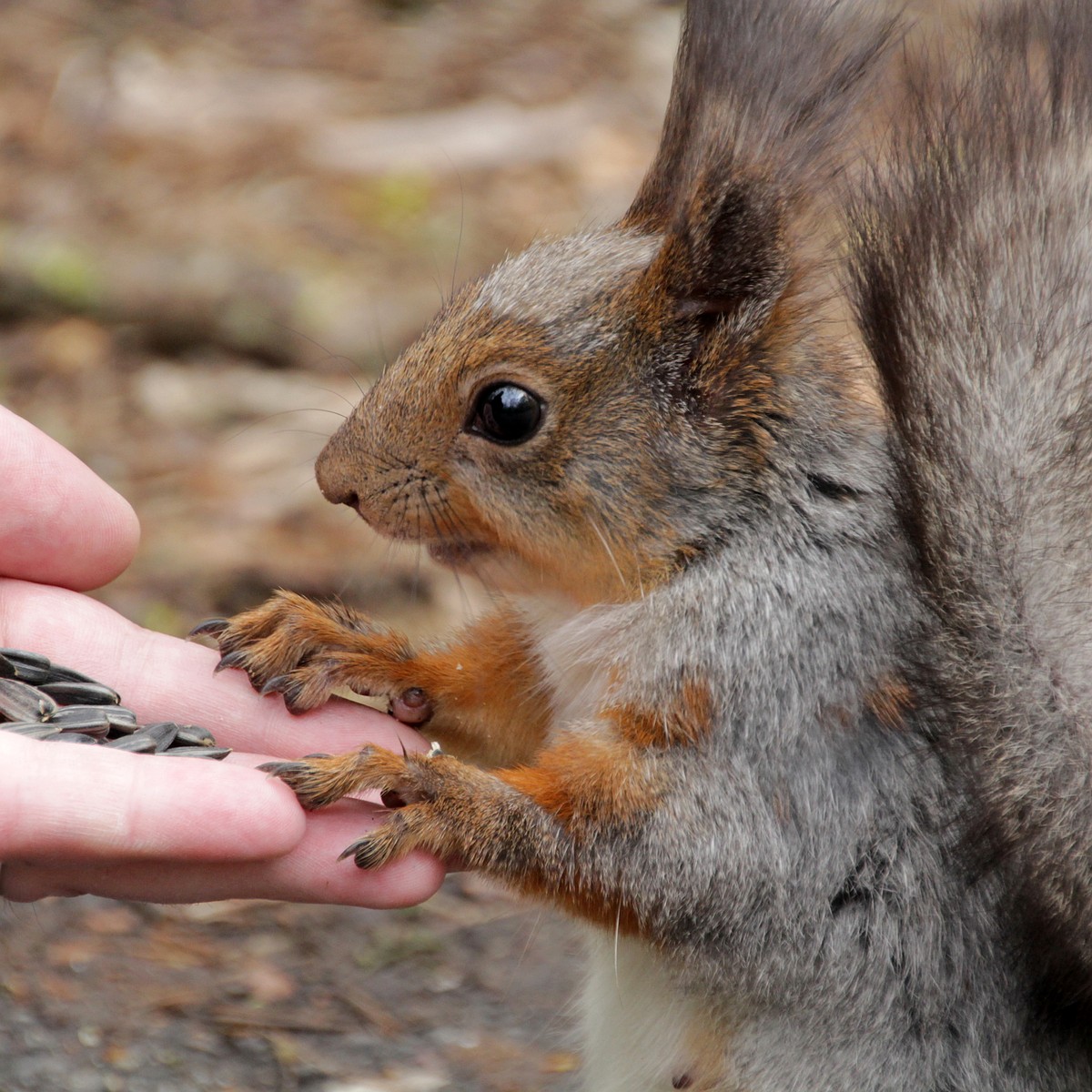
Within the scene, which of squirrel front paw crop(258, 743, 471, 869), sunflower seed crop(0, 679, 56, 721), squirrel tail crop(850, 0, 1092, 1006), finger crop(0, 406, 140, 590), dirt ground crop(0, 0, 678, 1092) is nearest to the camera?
squirrel tail crop(850, 0, 1092, 1006)

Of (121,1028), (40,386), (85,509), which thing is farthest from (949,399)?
(40,386)

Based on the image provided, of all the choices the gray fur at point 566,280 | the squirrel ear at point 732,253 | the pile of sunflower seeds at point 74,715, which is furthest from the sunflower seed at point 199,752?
the squirrel ear at point 732,253

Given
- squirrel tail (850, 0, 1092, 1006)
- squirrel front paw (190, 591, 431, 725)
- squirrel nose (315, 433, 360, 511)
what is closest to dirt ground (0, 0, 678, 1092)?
squirrel nose (315, 433, 360, 511)

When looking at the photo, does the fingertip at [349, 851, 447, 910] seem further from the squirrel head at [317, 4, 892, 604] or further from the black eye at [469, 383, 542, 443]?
the black eye at [469, 383, 542, 443]

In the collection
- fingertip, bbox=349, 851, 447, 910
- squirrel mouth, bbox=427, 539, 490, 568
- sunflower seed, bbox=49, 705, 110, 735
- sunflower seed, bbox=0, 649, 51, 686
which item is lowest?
fingertip, bbox=349, 851, 447, 910

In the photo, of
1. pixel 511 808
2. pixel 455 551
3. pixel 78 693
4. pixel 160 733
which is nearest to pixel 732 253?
pixel 455 551

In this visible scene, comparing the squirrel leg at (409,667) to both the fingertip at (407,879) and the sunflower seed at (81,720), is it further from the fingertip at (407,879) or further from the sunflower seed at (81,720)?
the fingertip at (407,879)

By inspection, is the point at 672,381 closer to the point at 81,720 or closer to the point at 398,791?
the point at 398,791
